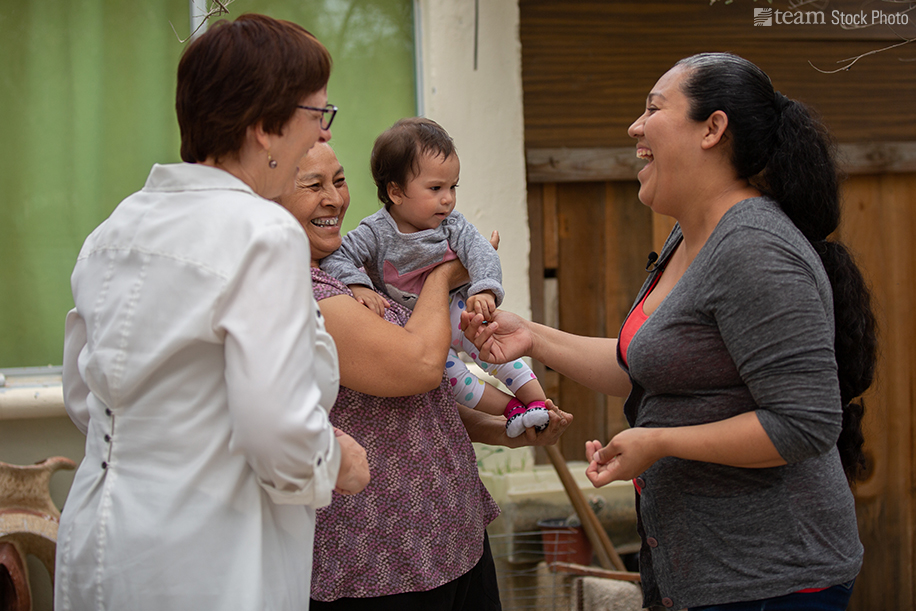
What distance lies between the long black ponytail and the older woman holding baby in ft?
2.71

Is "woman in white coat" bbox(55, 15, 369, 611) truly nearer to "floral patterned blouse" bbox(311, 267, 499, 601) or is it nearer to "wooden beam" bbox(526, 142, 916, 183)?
"floral patterned blouse" bbox(311, 267, 499, 601)

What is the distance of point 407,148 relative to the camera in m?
2.18

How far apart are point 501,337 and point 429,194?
0.49m

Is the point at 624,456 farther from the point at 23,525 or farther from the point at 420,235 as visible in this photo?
the point at 23,525

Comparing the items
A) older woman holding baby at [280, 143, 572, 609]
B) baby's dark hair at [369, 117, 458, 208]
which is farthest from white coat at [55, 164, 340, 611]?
baby's dark hair at [369, 117, 458, 208]

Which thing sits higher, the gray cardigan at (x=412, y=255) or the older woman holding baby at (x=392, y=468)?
the gray cardigan at (x=412, y=255)

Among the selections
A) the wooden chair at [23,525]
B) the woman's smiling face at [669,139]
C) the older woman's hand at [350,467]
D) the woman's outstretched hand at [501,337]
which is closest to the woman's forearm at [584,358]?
the woman's outstretched hand at [501,337]

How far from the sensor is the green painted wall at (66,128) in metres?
3.35

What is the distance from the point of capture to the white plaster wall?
3.60 m

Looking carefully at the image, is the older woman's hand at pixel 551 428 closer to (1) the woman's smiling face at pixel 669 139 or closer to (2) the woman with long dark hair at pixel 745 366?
(2) the woman with long dark hair at pixel 745 366

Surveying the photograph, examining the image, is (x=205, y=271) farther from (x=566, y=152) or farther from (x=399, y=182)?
(x=566, y=152)

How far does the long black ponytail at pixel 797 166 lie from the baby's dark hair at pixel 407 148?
0.77 meters

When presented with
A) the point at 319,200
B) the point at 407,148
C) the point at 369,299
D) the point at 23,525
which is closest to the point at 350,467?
the point at 369,299

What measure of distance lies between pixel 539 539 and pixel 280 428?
9.94ft
